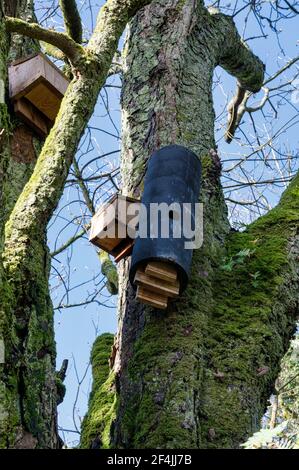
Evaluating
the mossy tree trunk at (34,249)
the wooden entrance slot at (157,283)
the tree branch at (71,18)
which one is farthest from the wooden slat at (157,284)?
the tree branch at (71,18)

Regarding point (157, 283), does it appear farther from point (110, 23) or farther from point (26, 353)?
point (110, 23)

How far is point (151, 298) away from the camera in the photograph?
2771mm

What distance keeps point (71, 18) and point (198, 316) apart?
68.0 inches

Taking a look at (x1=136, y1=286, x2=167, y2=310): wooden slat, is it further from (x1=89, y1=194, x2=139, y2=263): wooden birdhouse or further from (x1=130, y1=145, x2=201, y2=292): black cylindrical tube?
(x1=89, y1=194, x2=139, y2=263): wooden birdhouse

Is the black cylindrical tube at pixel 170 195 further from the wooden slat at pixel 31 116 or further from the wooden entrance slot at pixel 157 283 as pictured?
the wooden slat at pixel 31 116

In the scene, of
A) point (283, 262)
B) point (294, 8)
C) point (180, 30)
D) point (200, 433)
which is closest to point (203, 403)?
point (200, 433)

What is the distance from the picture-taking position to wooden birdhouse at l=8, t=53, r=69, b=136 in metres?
3.43

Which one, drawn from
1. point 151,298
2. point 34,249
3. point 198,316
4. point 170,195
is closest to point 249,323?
point 198,316

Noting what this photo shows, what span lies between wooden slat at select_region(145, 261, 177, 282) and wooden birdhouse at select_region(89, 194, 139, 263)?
0.32 m

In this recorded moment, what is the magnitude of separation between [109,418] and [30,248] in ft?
2.45

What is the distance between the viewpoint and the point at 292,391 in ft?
20.7

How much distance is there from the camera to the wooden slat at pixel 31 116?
11.3ft

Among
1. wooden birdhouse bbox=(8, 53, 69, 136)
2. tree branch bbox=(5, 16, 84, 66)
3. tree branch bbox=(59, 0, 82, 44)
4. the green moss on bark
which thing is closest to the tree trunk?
tree branch bbox=(5, 16, 84, 66)
